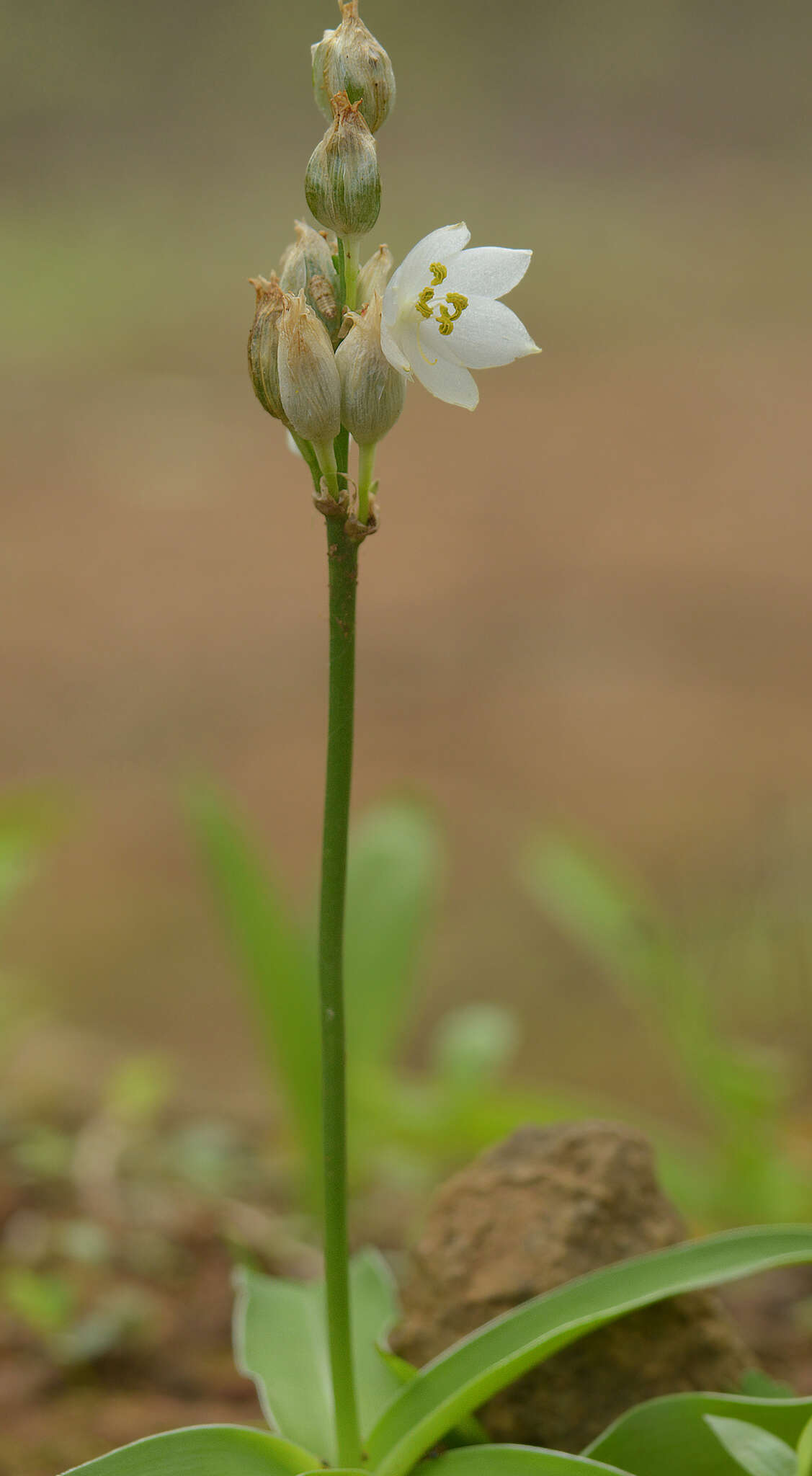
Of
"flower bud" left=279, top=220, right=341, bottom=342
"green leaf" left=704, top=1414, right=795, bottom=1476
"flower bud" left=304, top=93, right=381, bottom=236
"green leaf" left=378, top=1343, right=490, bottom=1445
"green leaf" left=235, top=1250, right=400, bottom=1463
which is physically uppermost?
"flower bud" left=304, top=93, right=381, bottom=236

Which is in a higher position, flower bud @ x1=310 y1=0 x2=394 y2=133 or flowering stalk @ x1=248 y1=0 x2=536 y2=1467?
flower bud @ x1=310 y1=0 x2=394 y2=133

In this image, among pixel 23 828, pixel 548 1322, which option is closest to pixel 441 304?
pixel 548 1322

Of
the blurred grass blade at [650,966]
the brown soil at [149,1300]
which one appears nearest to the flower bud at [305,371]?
the brown soil at [149,1300]

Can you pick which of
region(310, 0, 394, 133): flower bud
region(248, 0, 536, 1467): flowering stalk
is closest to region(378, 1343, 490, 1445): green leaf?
region(248, 0, 536, 1467): flowering stalk

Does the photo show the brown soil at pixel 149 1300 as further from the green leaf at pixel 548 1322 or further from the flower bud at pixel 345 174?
the flower bud at pixel 345 174

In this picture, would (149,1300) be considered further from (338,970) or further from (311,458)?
(311,458)

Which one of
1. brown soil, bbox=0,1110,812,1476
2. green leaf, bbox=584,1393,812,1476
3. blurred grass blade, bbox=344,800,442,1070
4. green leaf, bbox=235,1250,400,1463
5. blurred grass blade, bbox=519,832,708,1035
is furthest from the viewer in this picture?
blurred grass blade, bbox=344,800,442,1070

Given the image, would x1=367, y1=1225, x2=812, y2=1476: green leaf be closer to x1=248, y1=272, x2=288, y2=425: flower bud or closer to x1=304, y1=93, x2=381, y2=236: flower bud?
x1=248, y1=272, x2=288, y2=425: flower bud
